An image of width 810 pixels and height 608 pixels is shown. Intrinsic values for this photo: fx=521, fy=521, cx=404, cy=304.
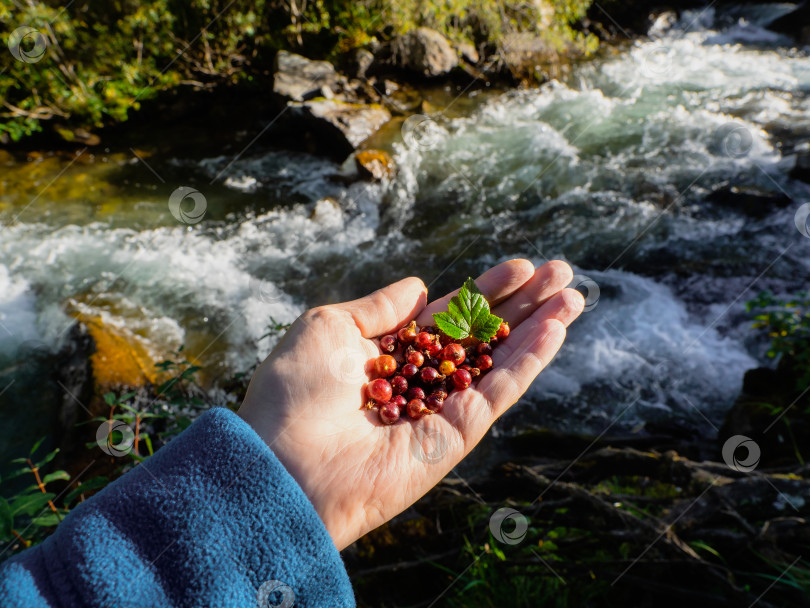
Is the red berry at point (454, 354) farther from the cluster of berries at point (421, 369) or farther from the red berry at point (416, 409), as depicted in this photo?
the red berry at point (416, 409)

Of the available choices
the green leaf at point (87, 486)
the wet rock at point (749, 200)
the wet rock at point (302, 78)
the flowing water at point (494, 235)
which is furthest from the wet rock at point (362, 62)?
the green leaf at point (87, 486)

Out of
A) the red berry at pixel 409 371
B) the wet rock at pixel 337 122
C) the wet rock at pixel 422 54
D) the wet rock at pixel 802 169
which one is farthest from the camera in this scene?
the wet rock at pixel 422 54

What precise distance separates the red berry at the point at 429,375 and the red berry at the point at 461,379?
89mm

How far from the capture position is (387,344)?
2867 mm

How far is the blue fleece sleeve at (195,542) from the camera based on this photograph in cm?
157

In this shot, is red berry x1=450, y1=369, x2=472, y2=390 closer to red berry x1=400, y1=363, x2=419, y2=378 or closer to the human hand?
the human hand

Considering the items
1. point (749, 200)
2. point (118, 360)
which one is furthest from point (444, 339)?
point (749, 200)

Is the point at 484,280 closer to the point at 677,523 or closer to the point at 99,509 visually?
the point at 677,523

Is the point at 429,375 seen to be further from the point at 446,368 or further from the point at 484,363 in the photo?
the point at 484,363

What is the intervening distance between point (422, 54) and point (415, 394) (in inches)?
322

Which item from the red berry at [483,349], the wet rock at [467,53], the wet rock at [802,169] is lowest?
the wet rock at [802,169]

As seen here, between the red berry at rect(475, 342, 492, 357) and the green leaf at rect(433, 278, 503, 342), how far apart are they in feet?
0.30

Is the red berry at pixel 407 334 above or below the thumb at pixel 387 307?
below

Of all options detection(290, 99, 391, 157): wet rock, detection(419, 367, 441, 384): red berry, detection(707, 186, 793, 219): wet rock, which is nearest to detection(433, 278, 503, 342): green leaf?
detection(419, 367, 441, 384): red berry
